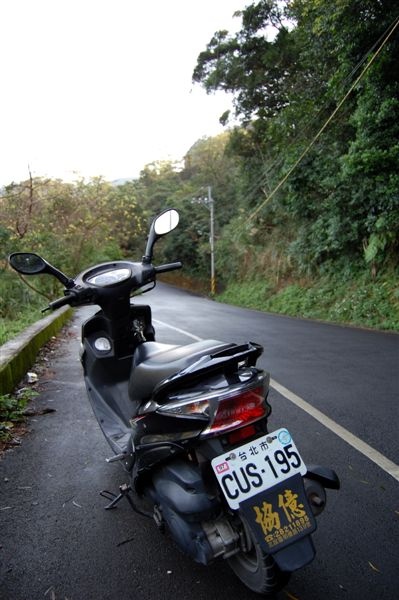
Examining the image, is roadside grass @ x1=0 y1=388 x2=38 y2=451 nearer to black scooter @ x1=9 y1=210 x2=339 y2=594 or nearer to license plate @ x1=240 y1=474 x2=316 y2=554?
black scooter @ x1=9 y1=210 x2=339 y2=594

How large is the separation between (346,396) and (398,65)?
8869 mm

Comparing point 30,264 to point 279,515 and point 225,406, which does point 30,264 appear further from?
point 279,515

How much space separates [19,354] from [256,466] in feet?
14.2

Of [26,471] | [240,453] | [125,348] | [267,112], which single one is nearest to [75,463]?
[26,471]

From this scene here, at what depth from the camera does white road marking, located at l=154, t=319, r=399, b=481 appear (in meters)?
3.35

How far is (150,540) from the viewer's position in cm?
256

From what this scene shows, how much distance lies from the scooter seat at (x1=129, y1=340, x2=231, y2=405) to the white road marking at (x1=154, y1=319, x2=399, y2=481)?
185 cm

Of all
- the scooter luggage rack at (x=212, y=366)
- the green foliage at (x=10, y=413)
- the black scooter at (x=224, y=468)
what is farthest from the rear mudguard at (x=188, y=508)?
the green foliage at (x=10, y=413)

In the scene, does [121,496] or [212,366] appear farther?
[121,496]

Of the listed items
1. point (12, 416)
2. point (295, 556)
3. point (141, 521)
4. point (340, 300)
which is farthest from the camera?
point (340, 300)

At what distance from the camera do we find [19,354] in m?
5.57

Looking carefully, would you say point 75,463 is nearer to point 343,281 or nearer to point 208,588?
point 208,588

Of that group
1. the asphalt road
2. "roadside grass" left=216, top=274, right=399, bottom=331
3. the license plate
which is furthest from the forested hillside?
the license plate

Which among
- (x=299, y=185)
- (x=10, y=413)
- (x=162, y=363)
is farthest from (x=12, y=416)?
(x=299, y=185)
